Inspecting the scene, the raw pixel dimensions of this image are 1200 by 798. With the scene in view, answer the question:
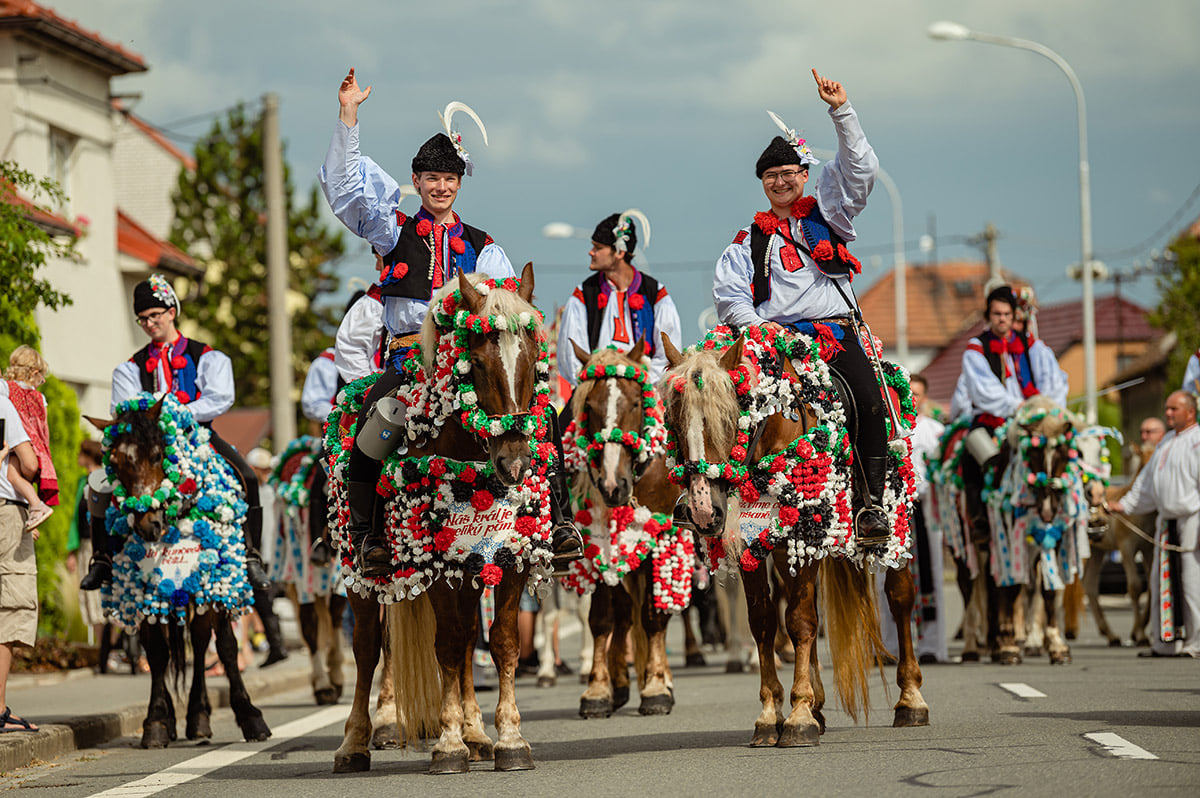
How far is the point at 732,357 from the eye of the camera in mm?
8781

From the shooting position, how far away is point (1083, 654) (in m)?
16.1

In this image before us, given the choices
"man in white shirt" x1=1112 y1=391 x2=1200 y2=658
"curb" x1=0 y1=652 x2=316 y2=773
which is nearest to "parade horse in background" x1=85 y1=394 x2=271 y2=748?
"curb" x1=0 y1=652 x2=316 y2=773

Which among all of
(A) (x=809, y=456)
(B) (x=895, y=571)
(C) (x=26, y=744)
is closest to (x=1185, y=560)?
(B) (x=895, y=571)

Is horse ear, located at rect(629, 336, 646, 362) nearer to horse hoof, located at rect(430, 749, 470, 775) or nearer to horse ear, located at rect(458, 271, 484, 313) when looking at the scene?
horse ear, located at rect(458, 271, 484, 313)

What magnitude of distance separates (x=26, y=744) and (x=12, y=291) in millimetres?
4453

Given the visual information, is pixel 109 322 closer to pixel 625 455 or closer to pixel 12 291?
pixel 12 291

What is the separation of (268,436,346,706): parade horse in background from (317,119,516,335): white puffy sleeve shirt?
191 inches

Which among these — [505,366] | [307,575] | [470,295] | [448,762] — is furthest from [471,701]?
[307,575]

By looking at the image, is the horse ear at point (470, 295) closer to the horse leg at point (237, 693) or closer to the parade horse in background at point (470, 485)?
the parade horse in background at point (470, 485)

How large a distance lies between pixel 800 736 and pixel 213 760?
3.38 meters

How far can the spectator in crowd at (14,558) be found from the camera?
10273mm

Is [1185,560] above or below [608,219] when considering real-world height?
below

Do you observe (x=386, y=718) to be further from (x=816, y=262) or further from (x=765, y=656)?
(x=816, y=262)

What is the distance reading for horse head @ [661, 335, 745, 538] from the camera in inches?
336
